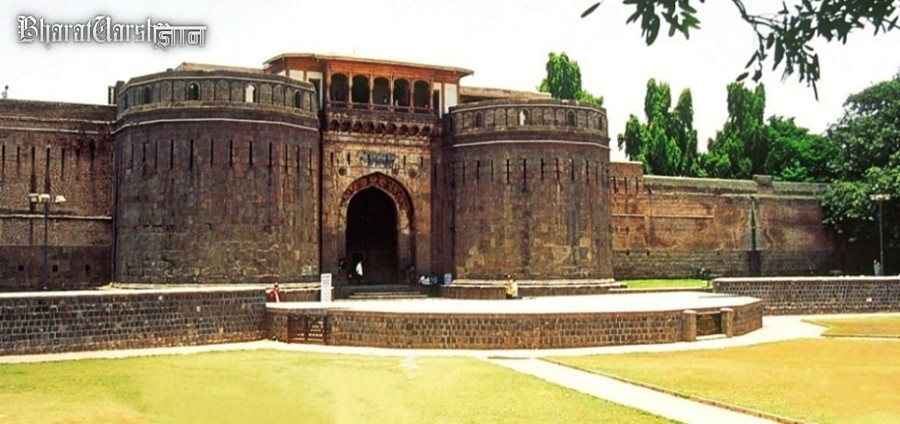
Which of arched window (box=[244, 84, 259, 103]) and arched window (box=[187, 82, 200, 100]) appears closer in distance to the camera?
arched window (box=[187, 82, 200, 100])

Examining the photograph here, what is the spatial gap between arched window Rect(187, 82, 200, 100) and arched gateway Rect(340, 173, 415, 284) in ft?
19.7

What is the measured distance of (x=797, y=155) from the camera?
1980 inches

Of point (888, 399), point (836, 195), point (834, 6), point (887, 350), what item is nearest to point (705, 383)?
point (888, 399)

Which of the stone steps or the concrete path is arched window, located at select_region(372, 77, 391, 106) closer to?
the stone steps

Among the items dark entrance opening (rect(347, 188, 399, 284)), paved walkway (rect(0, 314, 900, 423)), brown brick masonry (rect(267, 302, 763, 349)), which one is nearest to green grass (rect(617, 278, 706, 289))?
paved walkway (rect(0, 314, 900, 423))

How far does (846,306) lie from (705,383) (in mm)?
15995

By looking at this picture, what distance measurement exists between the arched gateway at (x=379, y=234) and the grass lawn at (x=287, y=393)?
41.5 ft

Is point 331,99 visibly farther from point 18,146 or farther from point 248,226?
point 18,146

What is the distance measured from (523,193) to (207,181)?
900 centimetres

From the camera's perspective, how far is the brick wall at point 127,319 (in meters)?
17.3

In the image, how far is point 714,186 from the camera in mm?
37344

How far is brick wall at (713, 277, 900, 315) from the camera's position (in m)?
27.2

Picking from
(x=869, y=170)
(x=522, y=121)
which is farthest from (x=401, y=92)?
(x=869, y=170)

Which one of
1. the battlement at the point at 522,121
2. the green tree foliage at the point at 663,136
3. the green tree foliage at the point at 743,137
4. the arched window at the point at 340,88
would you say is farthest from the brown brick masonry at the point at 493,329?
the green tree foliage at the point at 743,137
